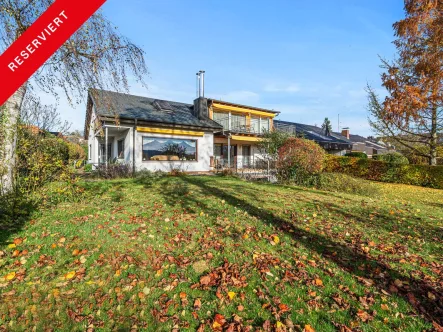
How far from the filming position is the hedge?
49.9 ft

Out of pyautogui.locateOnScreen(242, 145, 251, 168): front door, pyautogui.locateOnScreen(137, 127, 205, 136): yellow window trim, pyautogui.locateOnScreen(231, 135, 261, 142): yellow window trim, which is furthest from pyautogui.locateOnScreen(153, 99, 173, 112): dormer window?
pyautogui.locateOnScreen(242, 145, 251, 168): front door

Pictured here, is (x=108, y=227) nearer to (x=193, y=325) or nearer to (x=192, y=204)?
(x=192, y=204)

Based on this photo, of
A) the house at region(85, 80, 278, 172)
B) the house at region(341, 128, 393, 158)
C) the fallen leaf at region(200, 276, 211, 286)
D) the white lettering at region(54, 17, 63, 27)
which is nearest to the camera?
the fallen leaf at region(200, 276, 211, 286)

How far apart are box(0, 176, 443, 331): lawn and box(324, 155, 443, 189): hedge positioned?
495 inches

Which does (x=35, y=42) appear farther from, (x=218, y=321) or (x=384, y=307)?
(x=384, y=307)

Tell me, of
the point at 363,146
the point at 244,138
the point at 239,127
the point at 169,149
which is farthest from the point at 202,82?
the point at 363,146

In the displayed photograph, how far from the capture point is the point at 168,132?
16.0m

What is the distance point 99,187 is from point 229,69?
33.9ft

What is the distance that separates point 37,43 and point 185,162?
533 inches

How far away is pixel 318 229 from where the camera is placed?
15.7ft

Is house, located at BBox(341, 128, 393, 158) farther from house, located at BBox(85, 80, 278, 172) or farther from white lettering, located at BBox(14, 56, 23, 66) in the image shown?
white lettering, located at BBox(14, 56, 23, 66)

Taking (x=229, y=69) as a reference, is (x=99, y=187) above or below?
below

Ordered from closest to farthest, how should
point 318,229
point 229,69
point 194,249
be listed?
point 194,249, point 318,229, point 229,69

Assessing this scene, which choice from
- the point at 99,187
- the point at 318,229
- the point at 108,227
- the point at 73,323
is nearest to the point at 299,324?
the point at 73,323
